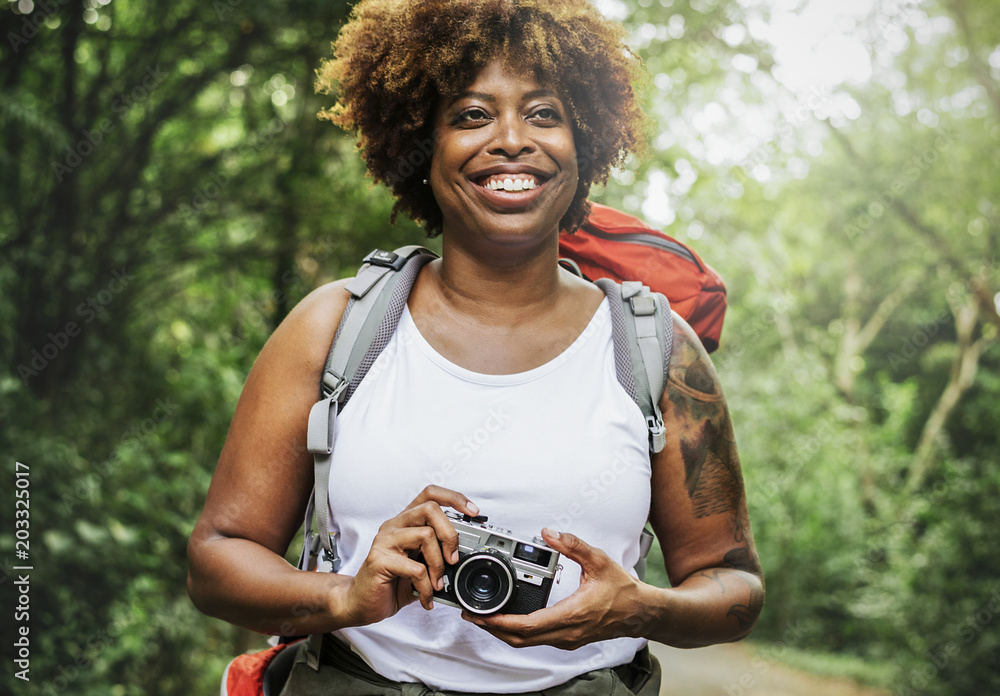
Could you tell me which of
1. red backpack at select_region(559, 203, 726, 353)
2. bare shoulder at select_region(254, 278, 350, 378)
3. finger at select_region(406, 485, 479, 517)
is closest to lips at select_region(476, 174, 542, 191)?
bare shoulder at select_region(254, 278, 350, 378)

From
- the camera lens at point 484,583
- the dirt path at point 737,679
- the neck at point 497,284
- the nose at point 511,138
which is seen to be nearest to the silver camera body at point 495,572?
the camera lens at point 484,583

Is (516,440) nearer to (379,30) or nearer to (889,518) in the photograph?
(379,30)

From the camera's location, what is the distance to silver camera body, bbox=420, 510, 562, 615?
4.77 ft

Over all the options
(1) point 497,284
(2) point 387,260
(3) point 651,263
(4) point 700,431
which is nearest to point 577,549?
(4) point 700,431

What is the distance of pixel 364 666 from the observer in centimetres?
161

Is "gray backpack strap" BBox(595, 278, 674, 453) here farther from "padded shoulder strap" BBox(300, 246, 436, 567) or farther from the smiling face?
"padded shoulder strap" BBox(300, 246, 436, 567)

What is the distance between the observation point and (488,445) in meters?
1.62

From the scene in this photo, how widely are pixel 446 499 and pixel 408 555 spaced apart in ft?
0.42

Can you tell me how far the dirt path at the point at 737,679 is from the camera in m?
10.1

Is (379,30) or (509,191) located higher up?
(379,30)

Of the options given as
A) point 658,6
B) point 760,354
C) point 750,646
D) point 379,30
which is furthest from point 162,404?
point 760,354

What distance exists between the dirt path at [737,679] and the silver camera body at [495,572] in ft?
29.7

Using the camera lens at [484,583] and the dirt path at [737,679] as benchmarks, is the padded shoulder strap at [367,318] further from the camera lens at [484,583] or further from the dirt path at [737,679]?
the dirt path at [737,679]

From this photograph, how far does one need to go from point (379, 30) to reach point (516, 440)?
3.47 ft
